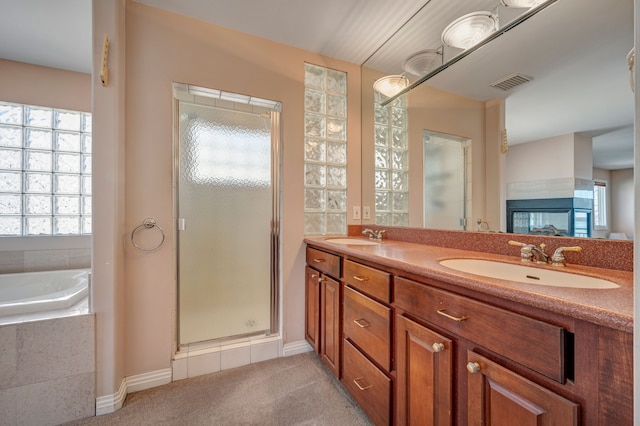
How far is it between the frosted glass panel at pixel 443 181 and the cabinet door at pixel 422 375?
0.79 m

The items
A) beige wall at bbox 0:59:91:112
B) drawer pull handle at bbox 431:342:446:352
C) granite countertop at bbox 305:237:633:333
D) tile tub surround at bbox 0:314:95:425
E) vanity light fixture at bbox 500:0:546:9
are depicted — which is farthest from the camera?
beige wall at bbox 0:59:91:112

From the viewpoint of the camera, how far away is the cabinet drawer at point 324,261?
59.6 inches

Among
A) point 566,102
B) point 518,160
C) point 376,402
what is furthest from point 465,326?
point 566,102

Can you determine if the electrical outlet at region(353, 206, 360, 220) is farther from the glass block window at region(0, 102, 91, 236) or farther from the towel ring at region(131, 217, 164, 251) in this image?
the glass block window at region(0, 102, 91, 236)

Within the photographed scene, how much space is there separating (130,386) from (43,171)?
6.31 ft

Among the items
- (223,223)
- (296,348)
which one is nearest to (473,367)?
(296,348)

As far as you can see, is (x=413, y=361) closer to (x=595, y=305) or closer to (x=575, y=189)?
(x=595, y=305)

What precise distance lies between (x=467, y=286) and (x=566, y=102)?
3.20 feet

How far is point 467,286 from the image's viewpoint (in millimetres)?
745

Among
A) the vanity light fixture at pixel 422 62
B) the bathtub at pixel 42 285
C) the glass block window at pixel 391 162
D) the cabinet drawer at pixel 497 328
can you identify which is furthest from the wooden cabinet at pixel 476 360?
the bathtub at pixel 42 285

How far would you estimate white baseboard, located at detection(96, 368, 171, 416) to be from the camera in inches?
54.2

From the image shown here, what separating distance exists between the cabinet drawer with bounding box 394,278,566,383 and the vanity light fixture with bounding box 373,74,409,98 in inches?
63.5

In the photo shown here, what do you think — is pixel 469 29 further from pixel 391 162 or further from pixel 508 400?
pixel 508 400

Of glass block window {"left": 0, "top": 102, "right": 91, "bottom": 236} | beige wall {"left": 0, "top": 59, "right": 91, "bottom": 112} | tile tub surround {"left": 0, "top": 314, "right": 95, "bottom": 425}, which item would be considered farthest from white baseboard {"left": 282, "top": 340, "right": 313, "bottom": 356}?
beige wall {"left": 0, "top": 59, "right": 91, "bottom": 112}
